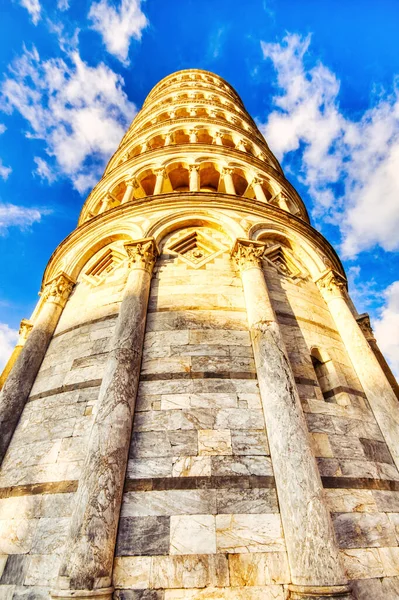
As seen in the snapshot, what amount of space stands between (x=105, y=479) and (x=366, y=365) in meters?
5.29

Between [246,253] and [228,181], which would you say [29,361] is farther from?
[228,181]

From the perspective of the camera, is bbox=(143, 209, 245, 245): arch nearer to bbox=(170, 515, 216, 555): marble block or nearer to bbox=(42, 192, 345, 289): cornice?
bbox=(42, 192, 345, 289): cornice

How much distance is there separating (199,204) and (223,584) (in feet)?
26.0

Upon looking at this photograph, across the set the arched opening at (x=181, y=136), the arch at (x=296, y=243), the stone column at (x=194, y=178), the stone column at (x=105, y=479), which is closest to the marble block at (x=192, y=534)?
the stone column at (x=105, y=479)

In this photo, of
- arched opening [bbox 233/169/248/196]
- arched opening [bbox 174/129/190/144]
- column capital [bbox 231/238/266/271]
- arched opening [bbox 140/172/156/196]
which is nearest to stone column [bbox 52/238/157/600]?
column capital [bbox 231/238/266/271]

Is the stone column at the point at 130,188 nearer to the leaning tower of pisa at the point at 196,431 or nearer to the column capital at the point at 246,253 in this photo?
the leaning tower of pisa at the point at 196,431

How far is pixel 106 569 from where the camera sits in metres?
3.32

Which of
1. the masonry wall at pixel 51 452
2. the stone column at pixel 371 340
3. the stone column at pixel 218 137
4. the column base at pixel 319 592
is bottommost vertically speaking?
the column base at pixel 319 592

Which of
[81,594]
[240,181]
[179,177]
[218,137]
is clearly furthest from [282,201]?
[81,594]

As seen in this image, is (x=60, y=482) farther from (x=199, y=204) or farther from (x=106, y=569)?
(x=199, y=204)

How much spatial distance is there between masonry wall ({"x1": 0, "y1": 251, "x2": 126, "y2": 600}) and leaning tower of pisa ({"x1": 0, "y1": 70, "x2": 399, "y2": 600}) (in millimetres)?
27

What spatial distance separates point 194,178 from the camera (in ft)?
34.5

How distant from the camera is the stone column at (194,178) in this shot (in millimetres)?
10023

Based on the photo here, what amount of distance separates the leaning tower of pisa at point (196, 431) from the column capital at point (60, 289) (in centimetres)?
4
